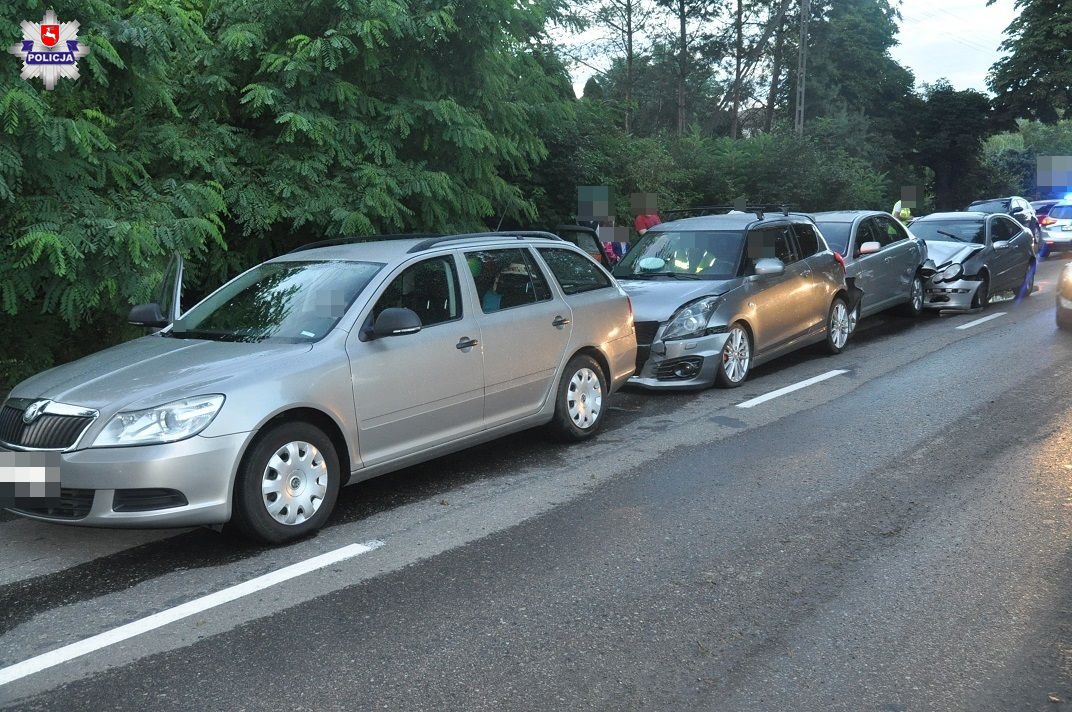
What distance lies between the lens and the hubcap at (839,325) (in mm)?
11789

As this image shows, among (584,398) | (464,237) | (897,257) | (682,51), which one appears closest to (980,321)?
(897,257)

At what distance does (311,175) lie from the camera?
10617 millimetres

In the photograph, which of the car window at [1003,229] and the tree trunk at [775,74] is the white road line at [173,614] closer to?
the car window at [1003,229]

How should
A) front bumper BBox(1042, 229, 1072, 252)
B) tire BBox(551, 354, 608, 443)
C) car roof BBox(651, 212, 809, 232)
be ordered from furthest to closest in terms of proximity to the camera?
front bumper BBox(1042, 229, 1072, 252)
car roof BBox(651, 212, 809, 232)
tire BBox(551, 354, 608, 443)

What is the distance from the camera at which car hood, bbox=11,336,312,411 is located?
5.19 metres

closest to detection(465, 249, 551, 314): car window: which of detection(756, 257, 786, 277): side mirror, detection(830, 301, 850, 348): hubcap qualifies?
detection(756, 257, 786, 277): side mirror

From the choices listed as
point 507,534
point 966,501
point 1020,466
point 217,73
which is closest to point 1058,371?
point 1020,466

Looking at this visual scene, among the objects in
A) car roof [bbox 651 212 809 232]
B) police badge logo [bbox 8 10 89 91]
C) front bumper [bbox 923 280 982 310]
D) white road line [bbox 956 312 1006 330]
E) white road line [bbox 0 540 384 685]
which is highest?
police badge logo [bbox 8 10 89 91]

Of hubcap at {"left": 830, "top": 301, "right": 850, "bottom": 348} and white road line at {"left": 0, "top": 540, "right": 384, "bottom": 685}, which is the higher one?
hubcap at {"left": 830, "top": 301, "right": 850, "bottom": 348}

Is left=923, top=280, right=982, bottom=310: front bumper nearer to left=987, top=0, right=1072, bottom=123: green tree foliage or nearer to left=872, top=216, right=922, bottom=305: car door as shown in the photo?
left=872, top=216, right=922, bottom=305: car door

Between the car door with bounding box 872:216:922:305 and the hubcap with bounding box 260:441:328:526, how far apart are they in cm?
1000

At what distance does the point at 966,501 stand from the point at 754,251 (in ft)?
16.0

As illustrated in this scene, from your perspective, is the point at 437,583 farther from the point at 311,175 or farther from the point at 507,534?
the point at 311,175

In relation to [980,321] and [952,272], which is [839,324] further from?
[952,272]
